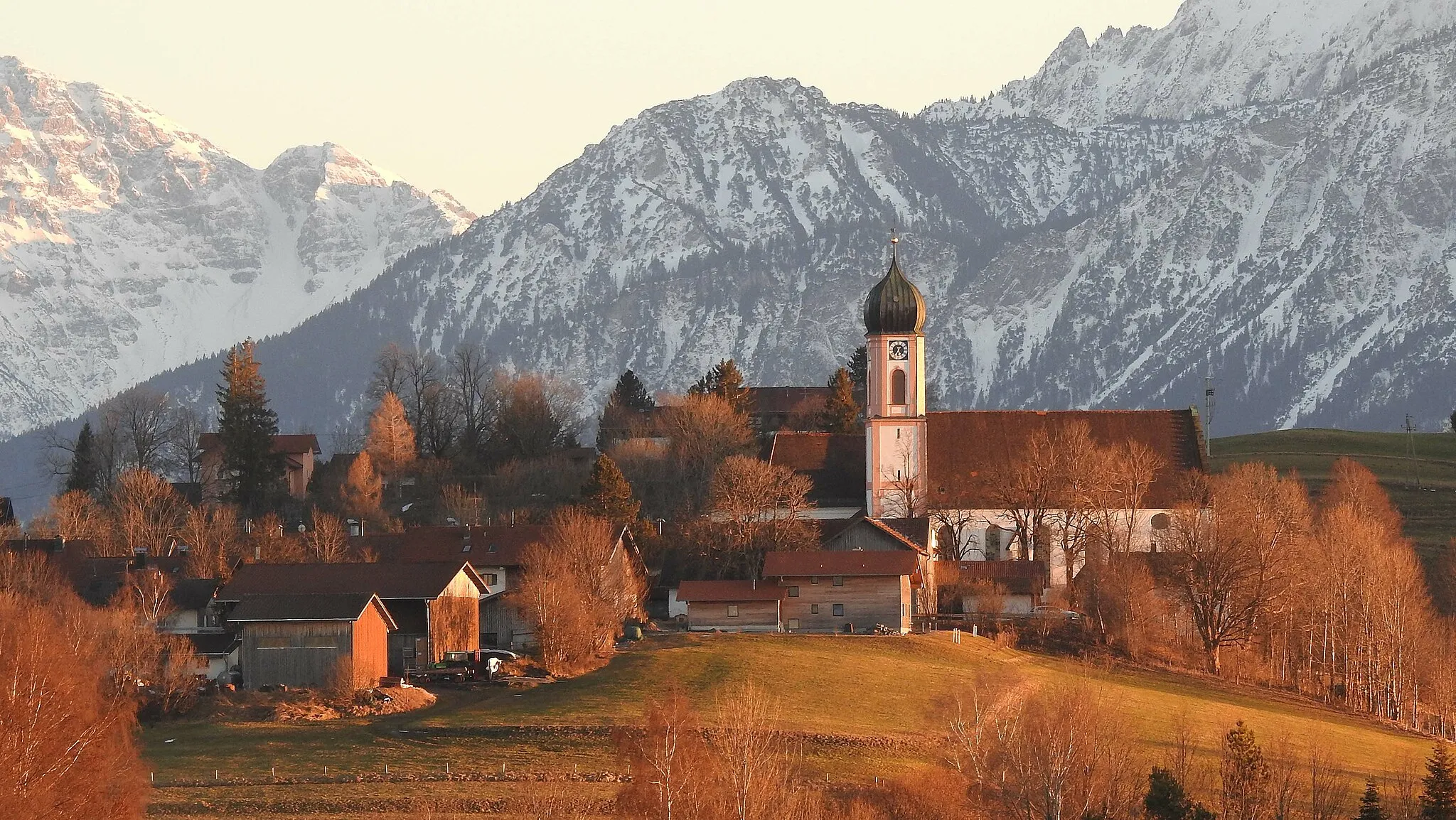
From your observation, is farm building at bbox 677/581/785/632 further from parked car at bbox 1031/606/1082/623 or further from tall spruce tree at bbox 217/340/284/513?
tall spruce tree at bbox 217/340/284/513

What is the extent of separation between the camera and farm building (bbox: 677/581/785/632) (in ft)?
278

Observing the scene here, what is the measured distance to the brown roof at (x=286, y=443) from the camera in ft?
411

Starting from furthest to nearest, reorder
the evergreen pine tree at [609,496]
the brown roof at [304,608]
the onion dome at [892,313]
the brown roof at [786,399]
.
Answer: the brown roof at [786,399] → the onion dome at [892,313] → the evergreen pine tree at [609,496] → the brown roof at [304,608]

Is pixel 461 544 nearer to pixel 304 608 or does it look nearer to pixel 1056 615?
pixel 304 608

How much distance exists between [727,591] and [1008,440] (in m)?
23.3

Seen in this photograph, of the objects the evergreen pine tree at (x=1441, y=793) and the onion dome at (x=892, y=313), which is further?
the onion dome at (x=892, y=313)

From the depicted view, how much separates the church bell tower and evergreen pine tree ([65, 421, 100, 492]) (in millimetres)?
46299

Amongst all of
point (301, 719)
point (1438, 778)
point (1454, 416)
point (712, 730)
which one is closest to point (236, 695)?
point (301, 719)

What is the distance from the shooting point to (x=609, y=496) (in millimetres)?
92438

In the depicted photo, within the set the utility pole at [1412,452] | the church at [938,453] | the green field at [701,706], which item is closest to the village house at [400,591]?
the green field at [701,706]

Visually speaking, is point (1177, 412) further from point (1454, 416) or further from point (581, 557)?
point (1454, 416)

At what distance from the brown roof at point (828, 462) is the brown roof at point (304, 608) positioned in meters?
31.7

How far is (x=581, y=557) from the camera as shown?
80500mm

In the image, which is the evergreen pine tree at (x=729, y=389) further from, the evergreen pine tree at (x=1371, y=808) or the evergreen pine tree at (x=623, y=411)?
the evergreen pine tree at (x=1371, y=808)
